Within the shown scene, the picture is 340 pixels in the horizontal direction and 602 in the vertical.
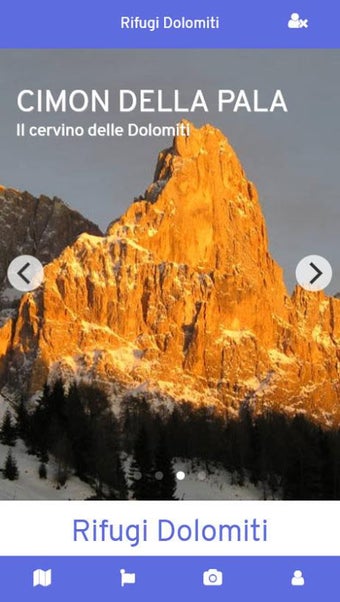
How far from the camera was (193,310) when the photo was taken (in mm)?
25828

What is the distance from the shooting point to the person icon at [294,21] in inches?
405

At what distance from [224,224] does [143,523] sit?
10.0 m

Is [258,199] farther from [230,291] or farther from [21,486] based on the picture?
[230,291]

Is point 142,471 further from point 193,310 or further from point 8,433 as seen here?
point 193,310

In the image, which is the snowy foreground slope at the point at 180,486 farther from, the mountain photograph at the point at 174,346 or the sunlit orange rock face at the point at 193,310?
the sunlit orange rock face at the point at 193,310

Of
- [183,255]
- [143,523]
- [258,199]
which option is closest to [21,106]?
[258,199]

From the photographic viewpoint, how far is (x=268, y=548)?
974cm

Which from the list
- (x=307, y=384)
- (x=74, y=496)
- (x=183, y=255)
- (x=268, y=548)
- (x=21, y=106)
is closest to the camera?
(x=268, y=548)

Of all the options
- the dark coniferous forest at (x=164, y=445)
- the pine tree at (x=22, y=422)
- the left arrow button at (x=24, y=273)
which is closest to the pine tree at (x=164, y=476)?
the dark coniferous forest at (x=164, y=445)

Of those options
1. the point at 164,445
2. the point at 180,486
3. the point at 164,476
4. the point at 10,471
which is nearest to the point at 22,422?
the point at 164,445
